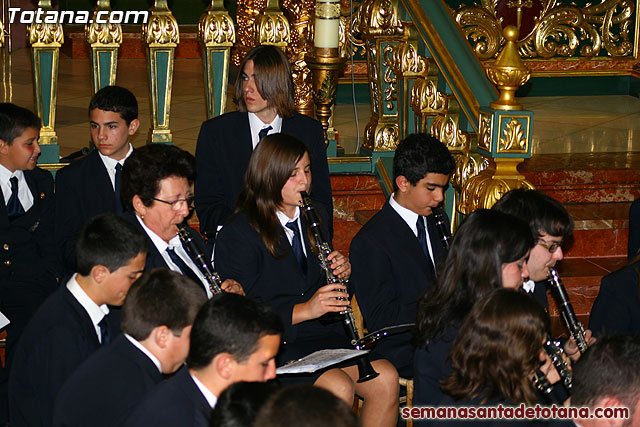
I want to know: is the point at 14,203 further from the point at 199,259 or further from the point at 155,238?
the point at 199,259

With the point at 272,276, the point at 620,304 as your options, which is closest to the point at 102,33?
the point at 272,276

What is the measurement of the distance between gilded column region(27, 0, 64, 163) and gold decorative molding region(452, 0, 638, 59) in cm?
398

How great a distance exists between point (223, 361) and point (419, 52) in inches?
128

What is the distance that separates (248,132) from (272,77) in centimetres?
32

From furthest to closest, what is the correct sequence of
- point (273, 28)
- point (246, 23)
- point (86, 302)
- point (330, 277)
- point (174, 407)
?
point (246, 23) < point (273, 28) < point (330, 277) < point (86, 302) < point (174, 407)

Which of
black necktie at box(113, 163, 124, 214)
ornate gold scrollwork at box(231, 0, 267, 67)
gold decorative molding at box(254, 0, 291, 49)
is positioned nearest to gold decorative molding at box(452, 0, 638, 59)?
ornate gold scrollwork at box(231, 0, 267, 67)

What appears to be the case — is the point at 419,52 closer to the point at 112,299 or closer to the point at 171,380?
the point at 112,299

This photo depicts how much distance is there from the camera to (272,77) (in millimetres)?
4617

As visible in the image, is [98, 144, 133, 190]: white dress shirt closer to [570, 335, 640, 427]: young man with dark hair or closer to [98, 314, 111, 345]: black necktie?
[98, 314, 111, 345]: black necktie

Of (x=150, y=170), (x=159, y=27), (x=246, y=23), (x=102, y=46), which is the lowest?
(x=150, y=170)

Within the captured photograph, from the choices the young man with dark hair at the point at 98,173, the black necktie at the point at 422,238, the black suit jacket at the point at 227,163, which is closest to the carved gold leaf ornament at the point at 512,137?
the black necktie at the point at 422,238

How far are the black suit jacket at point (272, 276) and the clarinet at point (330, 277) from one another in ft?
0.43

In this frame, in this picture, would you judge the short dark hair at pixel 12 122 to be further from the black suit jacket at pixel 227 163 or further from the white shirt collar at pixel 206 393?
the white shirt collar at pixel 206 393

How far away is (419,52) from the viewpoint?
5.40 m
